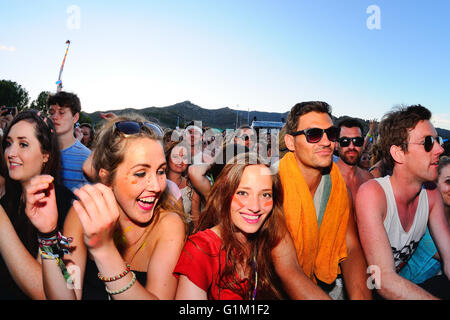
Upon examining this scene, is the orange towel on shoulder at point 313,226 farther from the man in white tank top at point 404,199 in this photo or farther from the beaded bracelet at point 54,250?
the beaded bracelet at point 54,250

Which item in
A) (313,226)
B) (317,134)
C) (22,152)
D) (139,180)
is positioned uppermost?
(317,134)

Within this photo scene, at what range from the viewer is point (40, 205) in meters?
1.49

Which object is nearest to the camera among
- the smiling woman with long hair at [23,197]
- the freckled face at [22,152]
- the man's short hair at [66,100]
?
the smiling woman with long hair at [23,197]

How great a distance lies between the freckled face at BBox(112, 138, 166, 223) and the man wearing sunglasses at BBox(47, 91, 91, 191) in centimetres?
157

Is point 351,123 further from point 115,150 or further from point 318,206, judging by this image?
point 115,150

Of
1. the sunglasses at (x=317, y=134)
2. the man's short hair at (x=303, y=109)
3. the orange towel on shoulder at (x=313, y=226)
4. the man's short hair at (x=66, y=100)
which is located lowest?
the orange towel on shoulder at (x=313, y=226)

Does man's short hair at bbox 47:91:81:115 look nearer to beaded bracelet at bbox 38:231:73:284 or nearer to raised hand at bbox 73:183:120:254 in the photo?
beaded bracelet at bbox 38:231:73:284

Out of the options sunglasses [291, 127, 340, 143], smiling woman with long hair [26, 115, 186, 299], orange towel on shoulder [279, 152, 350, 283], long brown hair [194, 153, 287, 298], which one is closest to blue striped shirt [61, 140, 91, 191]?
smiling woman with long hair [26, 115, 186, 299]

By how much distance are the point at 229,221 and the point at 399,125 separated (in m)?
1.66

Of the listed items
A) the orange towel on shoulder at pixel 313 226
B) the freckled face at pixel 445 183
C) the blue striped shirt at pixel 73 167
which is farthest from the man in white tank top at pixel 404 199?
the blue striped shirt at pixel 73 167

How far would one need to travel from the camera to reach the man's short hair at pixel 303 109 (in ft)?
7.89

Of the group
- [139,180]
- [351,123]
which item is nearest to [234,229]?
[139,180]

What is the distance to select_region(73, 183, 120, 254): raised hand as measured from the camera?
1.24 metres
